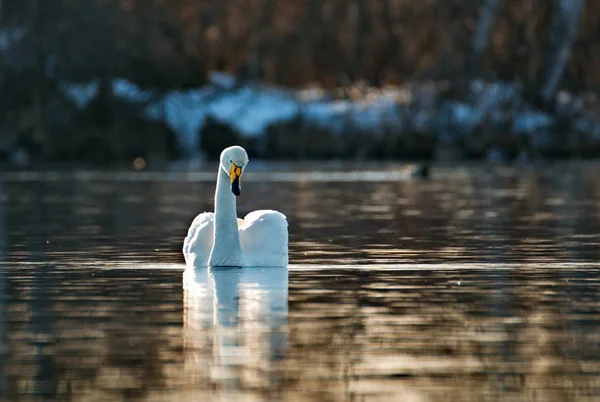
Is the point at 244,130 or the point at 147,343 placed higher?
the point at 244,130

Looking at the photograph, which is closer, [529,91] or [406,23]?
[529,91]

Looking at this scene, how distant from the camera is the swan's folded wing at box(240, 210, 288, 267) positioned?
17.1 meters

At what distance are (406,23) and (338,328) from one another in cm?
7127

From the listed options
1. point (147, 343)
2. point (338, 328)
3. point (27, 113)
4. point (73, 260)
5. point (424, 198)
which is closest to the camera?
point (147, 343)

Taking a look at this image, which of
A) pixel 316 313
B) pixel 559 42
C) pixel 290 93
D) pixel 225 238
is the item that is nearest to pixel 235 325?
pixel 316 313

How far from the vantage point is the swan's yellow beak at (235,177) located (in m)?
17.2

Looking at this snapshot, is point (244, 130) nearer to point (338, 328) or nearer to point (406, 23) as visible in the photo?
point (406, 23)

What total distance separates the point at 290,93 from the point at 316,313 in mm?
65943

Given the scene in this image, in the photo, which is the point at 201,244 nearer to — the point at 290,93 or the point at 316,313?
the point at 316,313

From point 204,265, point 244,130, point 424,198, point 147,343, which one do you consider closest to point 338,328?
point 147,343

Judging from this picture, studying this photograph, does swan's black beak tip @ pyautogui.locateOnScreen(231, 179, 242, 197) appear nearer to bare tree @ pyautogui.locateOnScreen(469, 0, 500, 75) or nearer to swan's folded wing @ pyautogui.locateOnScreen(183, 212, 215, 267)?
swan's folded wing @ pyautogui.locateOnScreen(183, 212, 215, 267)

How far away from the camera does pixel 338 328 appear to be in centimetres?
1248

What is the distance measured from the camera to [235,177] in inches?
686

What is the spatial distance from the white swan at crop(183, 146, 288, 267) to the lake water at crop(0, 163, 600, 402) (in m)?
0.16
